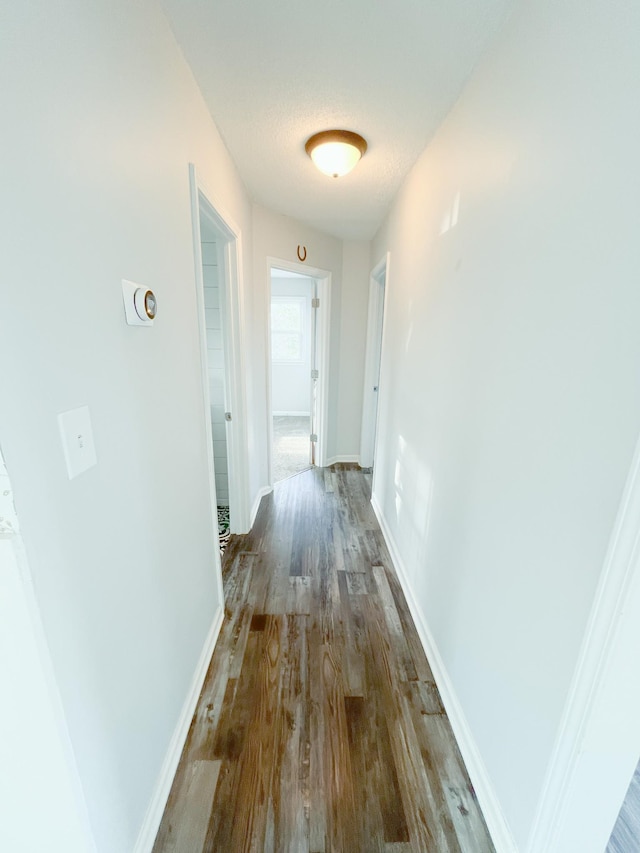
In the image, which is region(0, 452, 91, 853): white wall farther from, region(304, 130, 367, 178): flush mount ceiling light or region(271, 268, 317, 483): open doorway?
region(271, 268, 317, 483): open doorway

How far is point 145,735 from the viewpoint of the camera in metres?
0.98

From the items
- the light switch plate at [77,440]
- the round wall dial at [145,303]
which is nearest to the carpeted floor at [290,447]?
the round wall dial at [145,303]

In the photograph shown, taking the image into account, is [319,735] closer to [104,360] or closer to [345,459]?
[104,360]

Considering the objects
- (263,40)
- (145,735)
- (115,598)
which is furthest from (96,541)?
(263,40)

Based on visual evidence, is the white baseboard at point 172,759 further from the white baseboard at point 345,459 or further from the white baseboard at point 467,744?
the white baseboard at point 345,459

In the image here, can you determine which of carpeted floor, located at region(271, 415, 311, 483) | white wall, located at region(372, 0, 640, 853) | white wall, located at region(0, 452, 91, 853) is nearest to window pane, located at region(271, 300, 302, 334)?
carpeted floor, located at region(271, 415, 311, 483)

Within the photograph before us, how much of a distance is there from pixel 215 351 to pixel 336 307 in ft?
4.37

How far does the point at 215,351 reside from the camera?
2.59 meters

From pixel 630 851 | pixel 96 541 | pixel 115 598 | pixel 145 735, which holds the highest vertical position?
pixel 96 541

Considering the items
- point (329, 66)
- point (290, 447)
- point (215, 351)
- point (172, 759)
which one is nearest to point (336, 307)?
point (215, 351)

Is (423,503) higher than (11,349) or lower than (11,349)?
lower

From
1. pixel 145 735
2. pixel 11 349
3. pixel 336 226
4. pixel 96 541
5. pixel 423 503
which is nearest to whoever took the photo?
pixel 11 349

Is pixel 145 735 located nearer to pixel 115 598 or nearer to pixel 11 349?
pixel 115 598

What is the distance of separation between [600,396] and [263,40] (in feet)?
4.75
